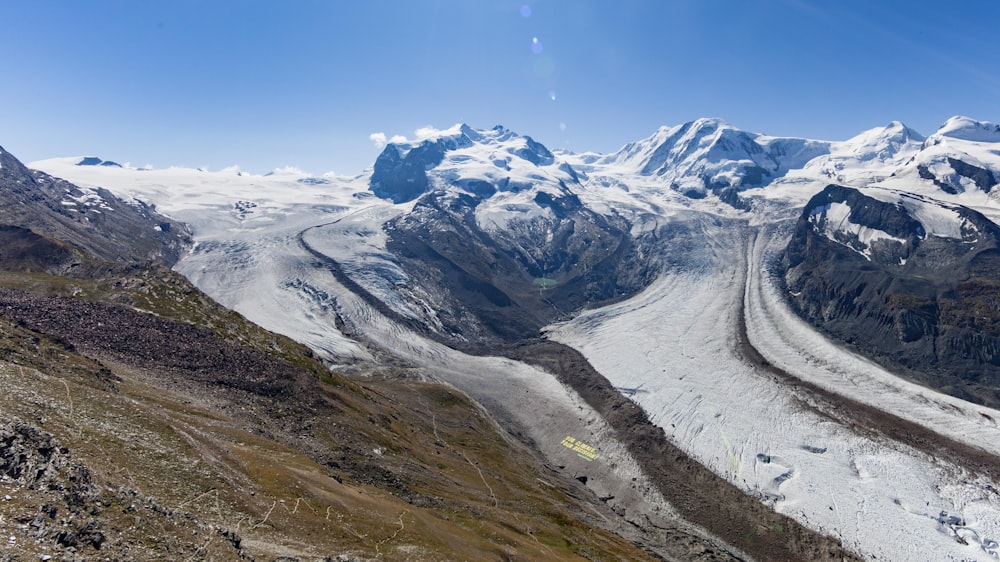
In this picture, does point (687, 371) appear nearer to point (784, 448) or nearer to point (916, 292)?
point (784, 448)

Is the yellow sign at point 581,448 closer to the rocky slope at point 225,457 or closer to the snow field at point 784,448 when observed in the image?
the rocky slope at point 225,457


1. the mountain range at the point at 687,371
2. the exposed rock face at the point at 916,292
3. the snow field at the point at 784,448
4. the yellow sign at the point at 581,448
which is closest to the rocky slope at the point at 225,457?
the mountain range at the point at 687,371

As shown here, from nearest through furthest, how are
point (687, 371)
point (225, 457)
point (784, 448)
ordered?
point (225, 457) < point (784, 448) < point (687, 371)

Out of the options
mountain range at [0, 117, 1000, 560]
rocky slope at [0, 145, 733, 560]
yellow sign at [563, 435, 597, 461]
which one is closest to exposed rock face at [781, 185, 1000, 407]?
mountain range at [0, 117, 1000, 560]

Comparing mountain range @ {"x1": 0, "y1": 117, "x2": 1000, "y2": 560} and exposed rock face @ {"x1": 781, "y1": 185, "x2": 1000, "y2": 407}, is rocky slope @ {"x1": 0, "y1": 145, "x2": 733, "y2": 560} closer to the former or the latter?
mountain range @ {"x1": 0, "y1": 117, "x2": 1000, "y2": 560}

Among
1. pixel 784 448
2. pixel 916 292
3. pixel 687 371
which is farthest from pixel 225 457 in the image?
pixel 916 292

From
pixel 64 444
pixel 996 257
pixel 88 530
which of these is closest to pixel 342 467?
pixel 64 444

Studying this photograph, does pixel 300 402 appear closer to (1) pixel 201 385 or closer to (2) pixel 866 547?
(1) pixel 201 385
